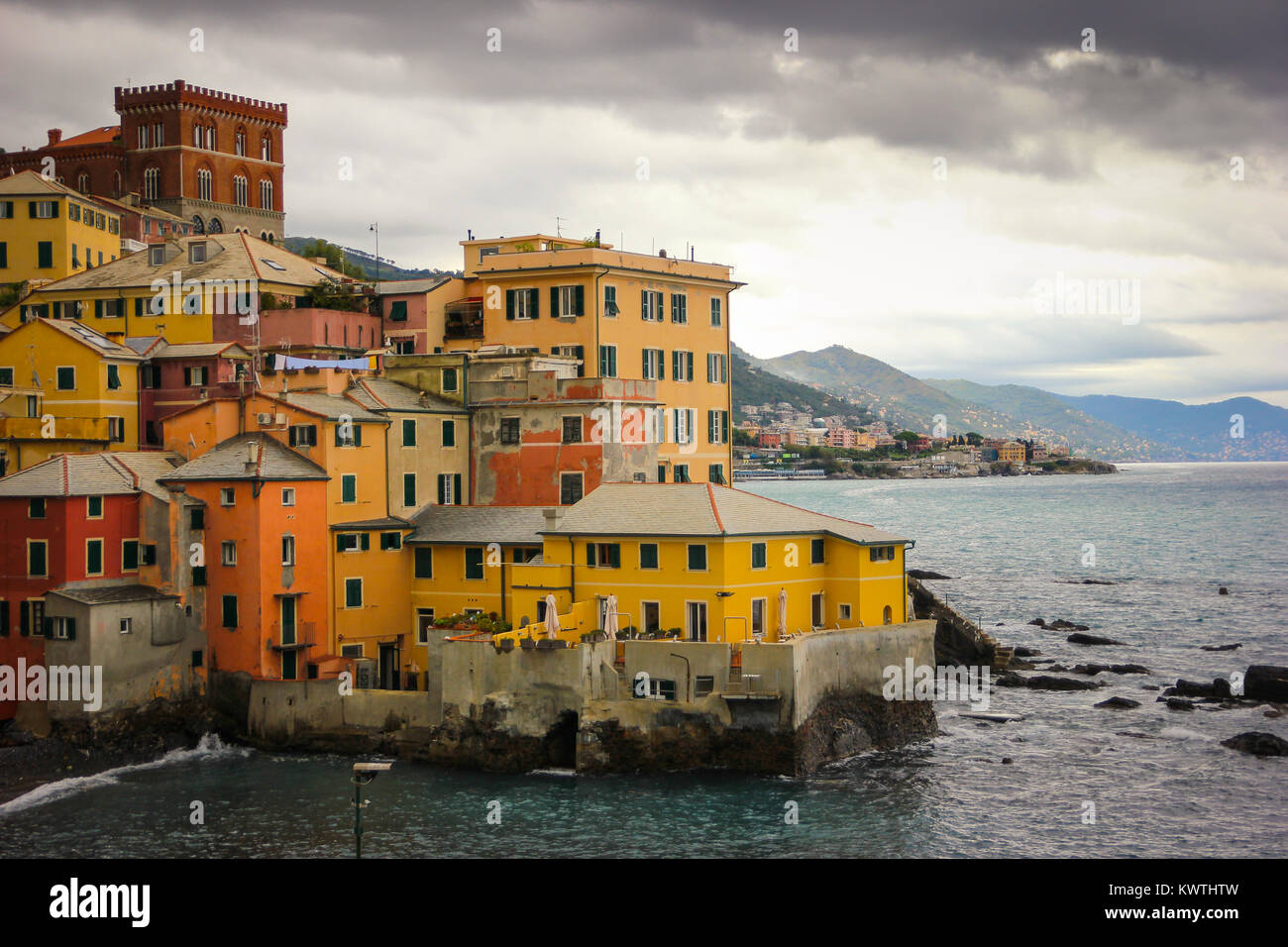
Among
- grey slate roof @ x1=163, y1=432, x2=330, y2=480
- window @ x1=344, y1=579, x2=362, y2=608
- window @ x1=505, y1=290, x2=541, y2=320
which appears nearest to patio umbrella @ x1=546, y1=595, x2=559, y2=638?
window @ x1=344, y1=579, x2=362, y2=608

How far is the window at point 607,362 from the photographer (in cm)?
7281

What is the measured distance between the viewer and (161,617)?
59.1 m

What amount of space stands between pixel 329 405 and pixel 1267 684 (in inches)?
2011

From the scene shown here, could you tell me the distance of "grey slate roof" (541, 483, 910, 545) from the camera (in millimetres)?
55969

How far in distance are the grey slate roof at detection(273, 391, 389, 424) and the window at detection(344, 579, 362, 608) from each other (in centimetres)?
743

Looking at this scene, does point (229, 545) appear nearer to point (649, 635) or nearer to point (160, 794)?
point (160, 794)

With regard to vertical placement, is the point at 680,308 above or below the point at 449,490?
above

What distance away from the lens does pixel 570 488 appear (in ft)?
218

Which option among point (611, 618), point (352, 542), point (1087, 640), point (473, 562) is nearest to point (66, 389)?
point (352, 542)

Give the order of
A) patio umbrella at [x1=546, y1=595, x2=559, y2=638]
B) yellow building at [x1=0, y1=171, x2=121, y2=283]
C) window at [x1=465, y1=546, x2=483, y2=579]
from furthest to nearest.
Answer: yellow building at [x1=0, y1=171, x2=121, y2=283] < window at [x1=465, y1=546, x2=483, y2=579] < patio umbrella at [x1=546, y1=595, x2=559, y2=638]

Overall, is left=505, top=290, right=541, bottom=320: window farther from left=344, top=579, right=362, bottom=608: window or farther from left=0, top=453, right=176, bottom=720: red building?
left=0, top=453, right=176, bottom=720: red building

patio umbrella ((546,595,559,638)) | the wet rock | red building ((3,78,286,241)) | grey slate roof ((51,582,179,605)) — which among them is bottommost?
the wet rock

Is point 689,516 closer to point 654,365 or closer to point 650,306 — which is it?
point 654,365
